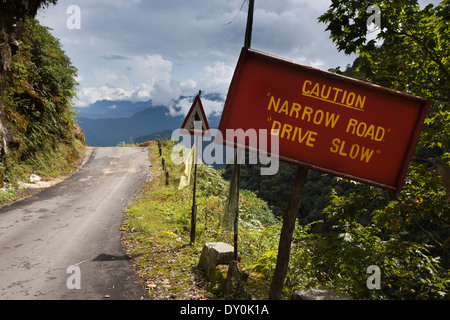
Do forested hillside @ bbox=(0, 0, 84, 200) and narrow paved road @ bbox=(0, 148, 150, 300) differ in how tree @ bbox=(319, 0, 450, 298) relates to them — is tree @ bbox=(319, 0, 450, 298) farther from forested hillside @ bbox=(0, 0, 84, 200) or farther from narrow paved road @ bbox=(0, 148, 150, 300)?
forested hillside @ bbox=(0, 0, 84, 200)

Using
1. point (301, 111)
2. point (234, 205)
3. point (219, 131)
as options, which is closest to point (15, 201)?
point (234, 205)

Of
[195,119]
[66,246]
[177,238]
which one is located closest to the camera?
[195,119]

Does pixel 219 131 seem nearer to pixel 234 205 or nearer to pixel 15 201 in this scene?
pixel 234 205

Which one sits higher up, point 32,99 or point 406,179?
point 406,179

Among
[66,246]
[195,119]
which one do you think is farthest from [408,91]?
[66,246]

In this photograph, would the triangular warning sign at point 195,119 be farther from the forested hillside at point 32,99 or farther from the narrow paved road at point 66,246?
the forested hillside at point 32,99

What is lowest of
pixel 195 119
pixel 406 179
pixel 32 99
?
pixel 32 99

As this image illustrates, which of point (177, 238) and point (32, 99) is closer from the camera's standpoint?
point (177, 238)

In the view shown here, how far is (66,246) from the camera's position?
7684mm

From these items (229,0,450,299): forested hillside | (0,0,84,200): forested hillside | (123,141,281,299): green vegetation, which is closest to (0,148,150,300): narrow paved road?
(123,141,281,299): green vegetation

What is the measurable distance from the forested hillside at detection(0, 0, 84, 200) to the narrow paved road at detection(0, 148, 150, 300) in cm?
232

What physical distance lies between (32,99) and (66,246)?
474 inches

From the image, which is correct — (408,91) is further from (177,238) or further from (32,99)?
(32,99)

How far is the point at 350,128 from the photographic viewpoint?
9.48 feet
